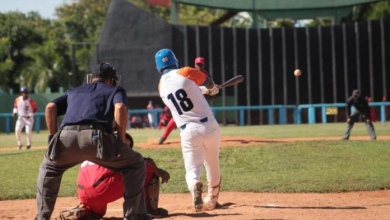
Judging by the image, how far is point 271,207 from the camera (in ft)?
33.5

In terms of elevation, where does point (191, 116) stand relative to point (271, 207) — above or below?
above

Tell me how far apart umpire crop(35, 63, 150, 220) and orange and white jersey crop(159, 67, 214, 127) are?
5.10ft

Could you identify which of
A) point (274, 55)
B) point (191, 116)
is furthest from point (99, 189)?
point (274, 55)

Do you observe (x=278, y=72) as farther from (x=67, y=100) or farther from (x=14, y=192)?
(x=67, y=100)

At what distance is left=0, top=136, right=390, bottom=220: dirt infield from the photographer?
9164 millimetres

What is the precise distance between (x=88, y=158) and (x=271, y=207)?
11.3ft

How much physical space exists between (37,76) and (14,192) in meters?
45.0

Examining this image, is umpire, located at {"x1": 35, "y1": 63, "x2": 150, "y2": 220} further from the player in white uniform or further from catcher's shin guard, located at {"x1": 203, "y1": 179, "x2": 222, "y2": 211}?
catcher's shin guard, located at {"x1": 203, "y1": 179, "x2": 222, "y2": 211}

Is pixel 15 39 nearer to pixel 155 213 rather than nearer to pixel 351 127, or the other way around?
pixel 351 127

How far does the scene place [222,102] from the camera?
1736 inches

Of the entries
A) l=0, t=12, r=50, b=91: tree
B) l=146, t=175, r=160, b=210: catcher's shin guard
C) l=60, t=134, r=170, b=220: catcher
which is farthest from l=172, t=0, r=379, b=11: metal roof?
l=60, t=134, r=170, b=220: catcher

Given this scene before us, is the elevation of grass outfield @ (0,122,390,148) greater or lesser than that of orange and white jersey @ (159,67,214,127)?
lesser

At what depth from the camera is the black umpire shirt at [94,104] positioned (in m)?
7.62

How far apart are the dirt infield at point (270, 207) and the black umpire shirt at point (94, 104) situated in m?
1.94
